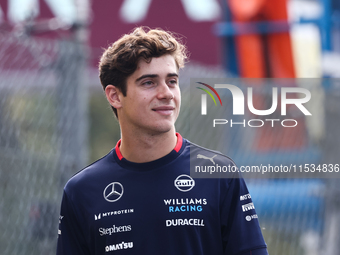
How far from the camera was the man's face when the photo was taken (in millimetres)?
2350

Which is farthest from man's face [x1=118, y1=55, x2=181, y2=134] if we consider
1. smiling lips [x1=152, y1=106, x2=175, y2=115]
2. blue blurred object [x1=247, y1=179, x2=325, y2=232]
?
blue blurred object [x1=247, y1=179, x2=325, y2=232]

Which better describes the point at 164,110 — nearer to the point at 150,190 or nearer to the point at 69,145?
the point at 150,190

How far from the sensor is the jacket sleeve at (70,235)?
2457 millimetres

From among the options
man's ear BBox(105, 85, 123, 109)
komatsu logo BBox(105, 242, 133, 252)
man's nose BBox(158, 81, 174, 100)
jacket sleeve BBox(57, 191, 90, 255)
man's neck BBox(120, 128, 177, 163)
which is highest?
man's ear BBox(105, 85, 123, 109)

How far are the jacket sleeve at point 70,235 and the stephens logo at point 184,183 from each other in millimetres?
559

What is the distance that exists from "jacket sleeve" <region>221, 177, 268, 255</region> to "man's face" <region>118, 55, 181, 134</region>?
431 mm

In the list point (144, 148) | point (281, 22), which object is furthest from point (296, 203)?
point (281, 22)

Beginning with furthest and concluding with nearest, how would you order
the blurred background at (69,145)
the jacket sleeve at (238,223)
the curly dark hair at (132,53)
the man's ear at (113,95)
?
1. the blurred background at (69,145)
2. the man's ear at (113,95)
3. the curly dark hair at (132,53)
4. the jacket sleeve at (238,223)

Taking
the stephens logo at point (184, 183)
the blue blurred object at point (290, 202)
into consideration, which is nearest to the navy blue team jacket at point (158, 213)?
the stephens logo at point (184, 183)

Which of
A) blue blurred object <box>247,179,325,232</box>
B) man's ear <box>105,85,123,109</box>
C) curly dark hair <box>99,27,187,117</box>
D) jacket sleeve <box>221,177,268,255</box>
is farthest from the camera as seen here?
blue blurred object <box>247,179,325,232</box>

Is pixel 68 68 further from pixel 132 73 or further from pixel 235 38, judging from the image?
pixel 235 38

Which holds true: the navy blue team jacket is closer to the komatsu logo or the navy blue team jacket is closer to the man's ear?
the komatsu logo

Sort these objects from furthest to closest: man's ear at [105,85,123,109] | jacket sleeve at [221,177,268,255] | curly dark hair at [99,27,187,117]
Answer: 1. man's ear at [105,85,123,109]
2. curly dark hair at [99,27,187,117]
3. jacket sleeve at [221,177,268,255]

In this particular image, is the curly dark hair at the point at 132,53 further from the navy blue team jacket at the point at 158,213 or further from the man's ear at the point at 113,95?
the navy blue team jacket at the point at 158,213
